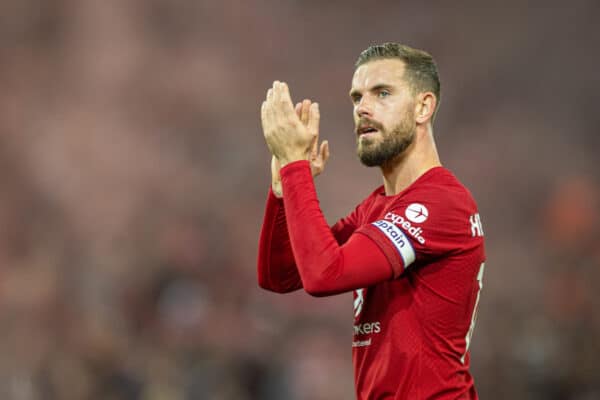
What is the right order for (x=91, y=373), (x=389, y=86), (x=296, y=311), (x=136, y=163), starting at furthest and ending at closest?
(x=136, y=163) → (x=296, y=311) → (x=91, y=373) → (x=389, y=86)

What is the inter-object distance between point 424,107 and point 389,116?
159 mm

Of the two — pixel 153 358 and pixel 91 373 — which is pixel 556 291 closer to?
pixel 153 358

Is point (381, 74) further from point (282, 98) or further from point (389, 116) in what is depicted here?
point (282, 98)

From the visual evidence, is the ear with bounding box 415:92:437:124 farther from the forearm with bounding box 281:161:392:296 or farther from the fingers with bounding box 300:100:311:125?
the forearm with bounding box 281:161:392:296

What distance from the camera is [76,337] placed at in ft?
19.8

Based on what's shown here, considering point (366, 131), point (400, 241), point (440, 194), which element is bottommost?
point (400, 241)

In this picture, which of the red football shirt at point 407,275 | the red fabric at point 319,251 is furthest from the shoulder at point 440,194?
the red fabric at point 319,251

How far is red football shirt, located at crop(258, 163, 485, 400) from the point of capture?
7.29 feet

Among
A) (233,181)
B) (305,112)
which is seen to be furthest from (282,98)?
(233,181)

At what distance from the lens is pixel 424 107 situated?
8.55 feet

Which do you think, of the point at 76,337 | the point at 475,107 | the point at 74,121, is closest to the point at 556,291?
the point at 475,107

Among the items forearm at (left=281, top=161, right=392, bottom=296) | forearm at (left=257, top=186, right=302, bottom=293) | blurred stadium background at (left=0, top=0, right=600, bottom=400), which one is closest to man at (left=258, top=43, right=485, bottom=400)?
forearm at (left=281, top=161, right=392, bottom=296)

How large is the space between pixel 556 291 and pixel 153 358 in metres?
3.32

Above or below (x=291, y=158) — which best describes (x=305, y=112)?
above
